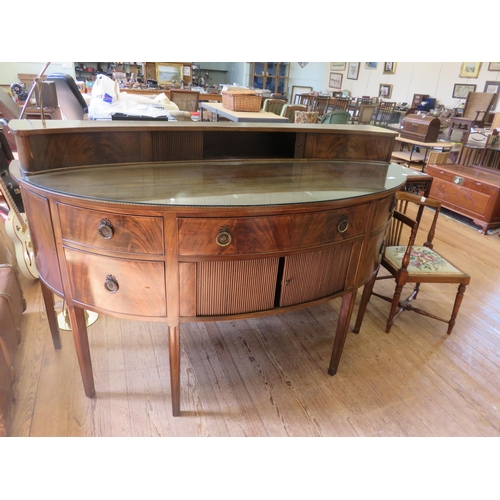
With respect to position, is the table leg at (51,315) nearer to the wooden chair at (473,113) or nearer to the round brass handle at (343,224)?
the round brass handle at (343,224)

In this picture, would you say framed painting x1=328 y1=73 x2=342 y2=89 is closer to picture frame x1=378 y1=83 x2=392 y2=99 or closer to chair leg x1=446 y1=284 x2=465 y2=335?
picture frame x1=378 y1=83 x2=392 y2=99

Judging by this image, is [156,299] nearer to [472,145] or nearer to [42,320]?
[42,320]

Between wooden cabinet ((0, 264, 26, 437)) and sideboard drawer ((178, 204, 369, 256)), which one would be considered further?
wooden cabinet ((0, 264, 26, 437))

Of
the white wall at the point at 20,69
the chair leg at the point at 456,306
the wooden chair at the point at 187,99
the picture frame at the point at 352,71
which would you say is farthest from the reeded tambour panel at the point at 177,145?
the picture frame at the point at 352,71

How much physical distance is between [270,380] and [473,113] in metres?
6.31

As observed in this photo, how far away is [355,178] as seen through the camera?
1508 millimetres

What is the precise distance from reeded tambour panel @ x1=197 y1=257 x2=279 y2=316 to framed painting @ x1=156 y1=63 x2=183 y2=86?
6.80 m

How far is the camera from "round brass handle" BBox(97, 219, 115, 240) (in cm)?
108

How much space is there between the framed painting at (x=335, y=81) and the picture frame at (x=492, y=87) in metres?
4.55

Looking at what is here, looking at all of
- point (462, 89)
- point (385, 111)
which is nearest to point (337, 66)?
point (385, 111)

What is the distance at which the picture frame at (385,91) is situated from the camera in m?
8.34

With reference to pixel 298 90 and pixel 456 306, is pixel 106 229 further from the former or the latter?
pixel 298 90

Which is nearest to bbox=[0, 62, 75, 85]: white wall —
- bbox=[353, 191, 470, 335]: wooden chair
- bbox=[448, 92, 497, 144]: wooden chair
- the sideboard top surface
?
the sideboard top surface

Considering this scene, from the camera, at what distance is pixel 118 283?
3.90 feet
